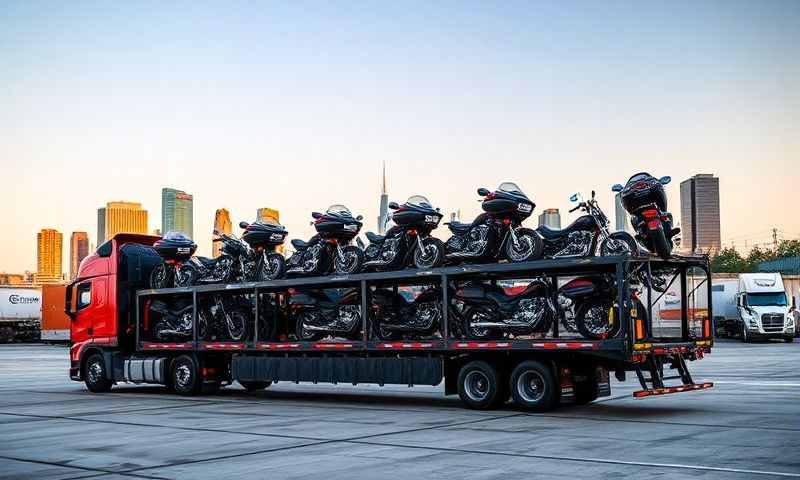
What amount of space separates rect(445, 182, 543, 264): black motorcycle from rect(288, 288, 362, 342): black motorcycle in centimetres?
281

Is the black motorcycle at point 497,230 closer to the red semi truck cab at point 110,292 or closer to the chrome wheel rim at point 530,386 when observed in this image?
the chrome wheel rim at point 530,386

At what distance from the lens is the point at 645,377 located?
49.6 ft

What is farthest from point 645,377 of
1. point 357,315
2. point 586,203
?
point 357,315

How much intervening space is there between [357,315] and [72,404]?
20.2 ft

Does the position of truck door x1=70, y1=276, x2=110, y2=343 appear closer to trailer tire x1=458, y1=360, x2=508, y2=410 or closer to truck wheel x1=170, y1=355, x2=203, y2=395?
truck wheel x1=170, y1=355, x2=203, y2=395

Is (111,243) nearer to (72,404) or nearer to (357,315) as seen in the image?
(72,404)

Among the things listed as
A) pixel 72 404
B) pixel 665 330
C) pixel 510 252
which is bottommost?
pixel 72 404

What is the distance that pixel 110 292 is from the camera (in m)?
23.6

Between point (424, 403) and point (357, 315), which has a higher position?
point (357, 315)

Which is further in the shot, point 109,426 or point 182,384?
point 182,384

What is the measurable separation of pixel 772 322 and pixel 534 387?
36675 millimetres

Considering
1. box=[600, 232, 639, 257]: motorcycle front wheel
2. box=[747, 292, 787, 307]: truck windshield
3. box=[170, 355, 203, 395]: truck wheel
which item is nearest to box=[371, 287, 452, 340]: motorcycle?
box=[600, 232, 639, 257]: motorcycle front wheel

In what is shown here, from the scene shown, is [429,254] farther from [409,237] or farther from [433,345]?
[433,345]

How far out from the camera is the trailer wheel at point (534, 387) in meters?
15.5
